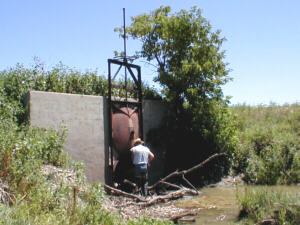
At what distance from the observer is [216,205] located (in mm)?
11547

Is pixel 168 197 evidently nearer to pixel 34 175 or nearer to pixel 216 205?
pixel 216 205

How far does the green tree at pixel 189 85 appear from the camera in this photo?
15367 millimetres

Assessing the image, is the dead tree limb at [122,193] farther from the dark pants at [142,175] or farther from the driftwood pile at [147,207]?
the dark pants at [142,175]

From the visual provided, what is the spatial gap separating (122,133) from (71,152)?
2.10 meters

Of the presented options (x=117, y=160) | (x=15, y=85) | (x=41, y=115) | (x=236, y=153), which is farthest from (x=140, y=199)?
(x=236, y=153)

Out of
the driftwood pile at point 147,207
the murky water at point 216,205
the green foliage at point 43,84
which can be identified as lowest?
the murky water at point 216,205

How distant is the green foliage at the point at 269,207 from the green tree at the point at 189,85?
19.8ft

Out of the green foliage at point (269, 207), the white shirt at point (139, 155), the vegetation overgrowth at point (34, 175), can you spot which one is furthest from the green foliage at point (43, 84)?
the green foliage at point (269, 207)

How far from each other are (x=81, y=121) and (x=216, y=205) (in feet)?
15.9

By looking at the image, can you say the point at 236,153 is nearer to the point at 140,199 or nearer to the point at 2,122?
the point at 140,199

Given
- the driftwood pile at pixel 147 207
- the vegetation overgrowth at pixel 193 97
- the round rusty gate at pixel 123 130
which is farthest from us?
the vegetation overgrowth at pixel 193 97

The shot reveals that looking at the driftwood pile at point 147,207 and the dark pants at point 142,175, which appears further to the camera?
the dark pants at point 142,175

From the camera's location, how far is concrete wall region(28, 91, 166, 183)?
11.1m

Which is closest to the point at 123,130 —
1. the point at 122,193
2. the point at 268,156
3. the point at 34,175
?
the point at 122,193
